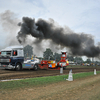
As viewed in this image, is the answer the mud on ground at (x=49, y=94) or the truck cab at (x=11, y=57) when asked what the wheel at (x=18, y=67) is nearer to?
the truck cab at (x=11, y=57)

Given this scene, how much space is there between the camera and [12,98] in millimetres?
4883

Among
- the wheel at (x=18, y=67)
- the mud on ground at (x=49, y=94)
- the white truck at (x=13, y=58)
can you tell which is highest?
the white truck at (x=13, y=58)

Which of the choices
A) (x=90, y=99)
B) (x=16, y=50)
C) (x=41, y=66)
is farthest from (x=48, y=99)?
(x=41, y=66)

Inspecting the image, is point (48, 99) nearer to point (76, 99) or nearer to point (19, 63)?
point (76, 99)

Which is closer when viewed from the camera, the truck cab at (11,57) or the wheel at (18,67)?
the truck cab at (11,57)

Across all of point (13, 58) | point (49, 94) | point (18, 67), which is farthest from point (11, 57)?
point (49, 94)

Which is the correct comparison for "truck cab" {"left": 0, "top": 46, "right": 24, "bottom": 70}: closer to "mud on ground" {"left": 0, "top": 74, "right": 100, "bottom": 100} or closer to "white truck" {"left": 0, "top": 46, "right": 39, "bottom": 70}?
"white truck" {"left": 0, "top": 46, "right": 39, "bottom": 70}

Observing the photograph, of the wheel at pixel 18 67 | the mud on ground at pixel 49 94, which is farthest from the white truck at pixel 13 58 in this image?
the mud on ground at pixel 49 94

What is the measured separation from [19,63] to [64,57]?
10792 millimetres

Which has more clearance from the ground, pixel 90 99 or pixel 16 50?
pixel 16 50

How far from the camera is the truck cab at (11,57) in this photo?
15.9 metres

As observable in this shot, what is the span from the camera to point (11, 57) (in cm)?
1603

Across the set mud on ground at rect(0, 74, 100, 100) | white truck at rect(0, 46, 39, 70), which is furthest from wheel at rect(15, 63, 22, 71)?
mud on ground at rect(0, 74, 100, 100)

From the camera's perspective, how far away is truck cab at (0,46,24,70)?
15914mm
